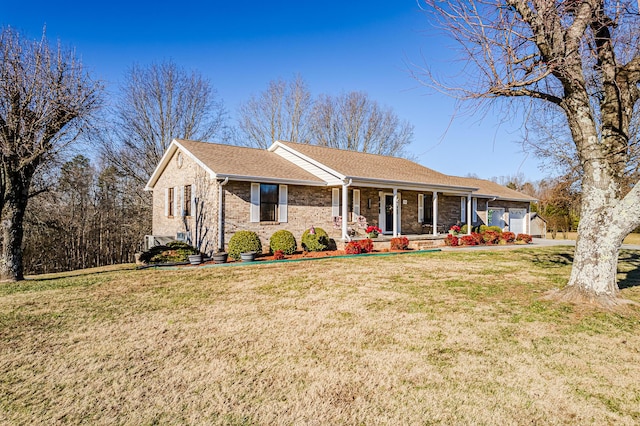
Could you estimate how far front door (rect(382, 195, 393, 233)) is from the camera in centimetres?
1819

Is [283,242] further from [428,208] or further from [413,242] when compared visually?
[428,208]

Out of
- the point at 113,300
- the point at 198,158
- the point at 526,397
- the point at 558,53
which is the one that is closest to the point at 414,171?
the point at 198,158

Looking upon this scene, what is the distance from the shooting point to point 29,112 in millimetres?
9391

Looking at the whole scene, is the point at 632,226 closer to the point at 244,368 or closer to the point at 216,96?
the point at 244,368

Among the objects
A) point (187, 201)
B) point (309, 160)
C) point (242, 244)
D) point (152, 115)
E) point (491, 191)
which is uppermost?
point (152, 115)

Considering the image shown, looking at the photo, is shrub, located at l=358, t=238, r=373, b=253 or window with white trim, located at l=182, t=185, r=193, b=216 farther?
window with white trim, located at l=182, t=185, r=193, b=216

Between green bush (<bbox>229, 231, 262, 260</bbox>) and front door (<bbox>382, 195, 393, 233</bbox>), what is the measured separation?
7569 mm

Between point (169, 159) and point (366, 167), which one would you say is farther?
point (169, 159)

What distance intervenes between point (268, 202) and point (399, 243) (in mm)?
5633

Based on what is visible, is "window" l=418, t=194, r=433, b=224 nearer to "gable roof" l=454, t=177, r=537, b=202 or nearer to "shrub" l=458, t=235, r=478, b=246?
"shrub" l=458, t=235, r=478, b=246

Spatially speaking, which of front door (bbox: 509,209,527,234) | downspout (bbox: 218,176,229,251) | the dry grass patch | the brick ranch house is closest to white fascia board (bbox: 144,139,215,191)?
the brick ranch house

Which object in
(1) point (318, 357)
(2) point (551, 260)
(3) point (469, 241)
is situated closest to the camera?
(1) point (318, 357)

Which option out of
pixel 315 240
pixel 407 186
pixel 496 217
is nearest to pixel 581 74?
pixel 315 240

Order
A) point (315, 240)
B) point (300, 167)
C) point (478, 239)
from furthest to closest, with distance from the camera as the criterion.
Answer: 1. point (478, 239)
2. point (300, 167)
3. point (315, 240)
